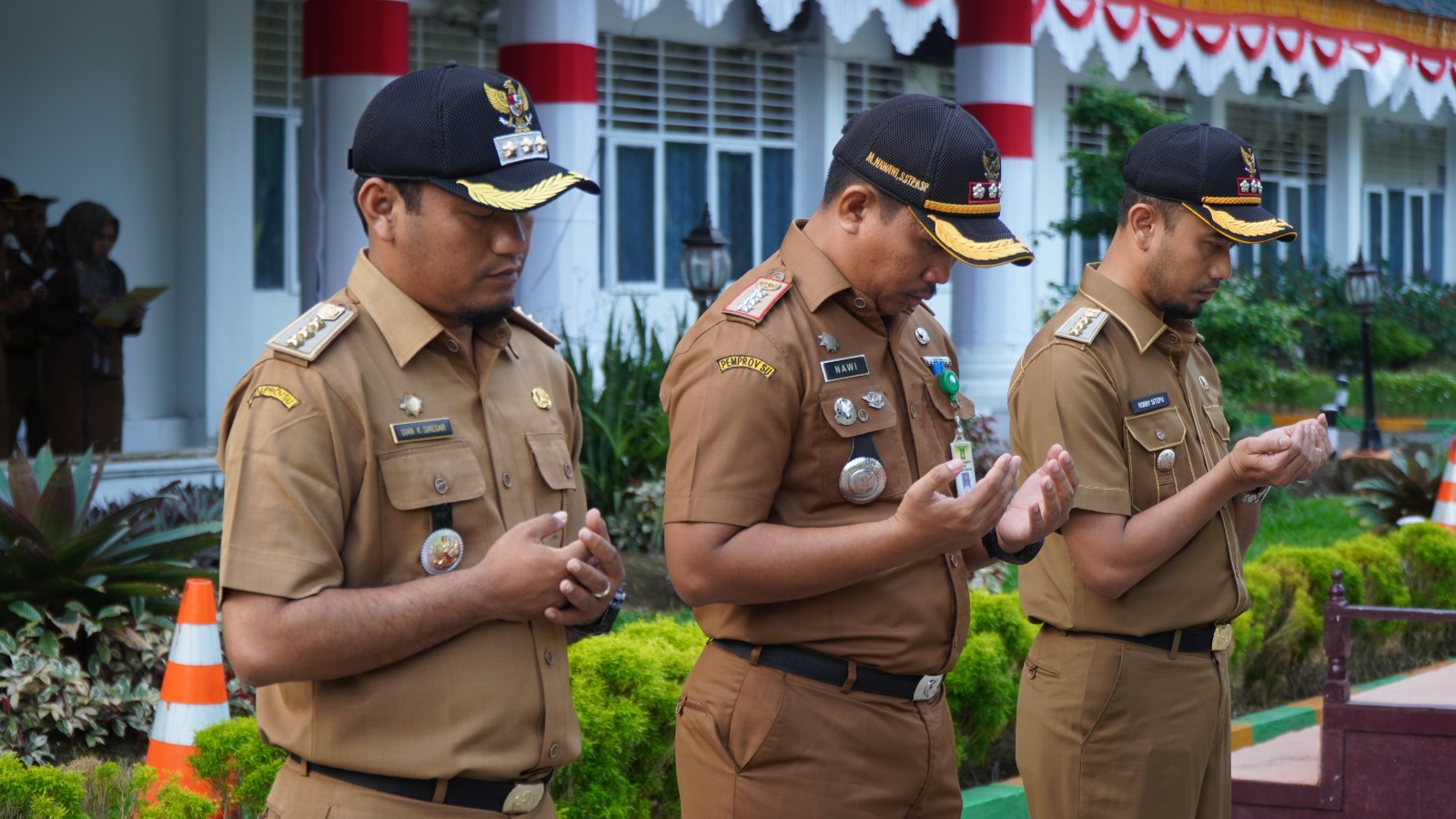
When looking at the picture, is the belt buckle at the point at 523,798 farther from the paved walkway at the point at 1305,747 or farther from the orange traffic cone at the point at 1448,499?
the orange traffic cone at the point at 1448,499

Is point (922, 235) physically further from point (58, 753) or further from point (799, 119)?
point (799, 119)

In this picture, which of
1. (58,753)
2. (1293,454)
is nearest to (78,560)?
(58,753)

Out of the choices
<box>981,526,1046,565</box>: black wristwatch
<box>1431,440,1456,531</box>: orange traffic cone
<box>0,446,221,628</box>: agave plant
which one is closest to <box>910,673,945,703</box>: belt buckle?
<box>981,526,1046,565</box>: black wristwatch

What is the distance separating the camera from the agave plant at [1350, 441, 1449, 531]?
9.28 m

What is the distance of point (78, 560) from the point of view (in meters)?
5.37

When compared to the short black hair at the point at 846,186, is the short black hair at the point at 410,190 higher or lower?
lower

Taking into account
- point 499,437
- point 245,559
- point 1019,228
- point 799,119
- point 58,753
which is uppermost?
point 799,119

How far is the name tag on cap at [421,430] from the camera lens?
2.24m

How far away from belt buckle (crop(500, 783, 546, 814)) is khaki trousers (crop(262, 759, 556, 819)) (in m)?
0.03

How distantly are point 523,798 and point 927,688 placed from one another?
31.5 inches

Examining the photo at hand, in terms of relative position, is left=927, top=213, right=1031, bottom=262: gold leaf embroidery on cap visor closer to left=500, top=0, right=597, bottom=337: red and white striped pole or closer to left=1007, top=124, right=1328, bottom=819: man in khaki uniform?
left=1007, top=124, right=1328, bottom=819: man in khaki uniform

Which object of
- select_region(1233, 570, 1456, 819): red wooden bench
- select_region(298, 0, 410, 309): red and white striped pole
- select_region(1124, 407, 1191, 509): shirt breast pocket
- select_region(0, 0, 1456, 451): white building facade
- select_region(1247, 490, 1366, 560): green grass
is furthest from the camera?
select_region(1247, 490, 1366, 560): green grass

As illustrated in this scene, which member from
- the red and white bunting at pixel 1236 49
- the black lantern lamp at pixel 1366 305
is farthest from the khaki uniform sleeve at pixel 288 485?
the black lantern lamp at pixel 1366 305

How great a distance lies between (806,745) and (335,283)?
22.3 ft
